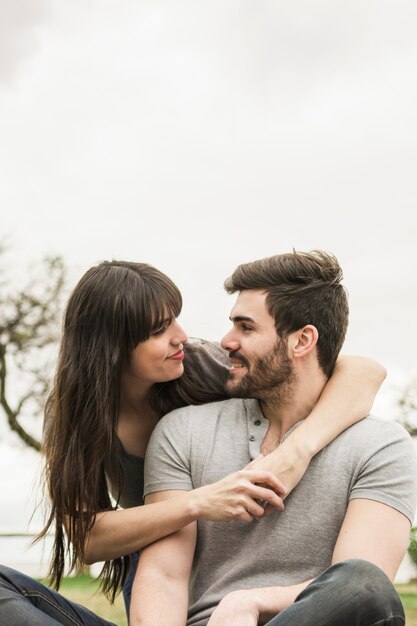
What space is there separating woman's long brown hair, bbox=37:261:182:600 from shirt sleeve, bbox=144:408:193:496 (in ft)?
0.64

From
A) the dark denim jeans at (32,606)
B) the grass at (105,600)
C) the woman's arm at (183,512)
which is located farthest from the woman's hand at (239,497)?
the grass at (105,600)

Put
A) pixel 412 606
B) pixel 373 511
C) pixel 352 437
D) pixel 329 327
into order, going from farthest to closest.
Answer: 1. pixel 412 606
2. pixel 329 327
3. pixel 352 437
4. pixel 373 511

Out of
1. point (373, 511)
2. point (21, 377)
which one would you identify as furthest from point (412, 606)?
point (373, 511)

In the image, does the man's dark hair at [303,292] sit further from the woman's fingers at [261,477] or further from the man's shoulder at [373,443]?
the woman's fingers at [261,477]

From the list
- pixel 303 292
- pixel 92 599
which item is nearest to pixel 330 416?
pixel 303 292

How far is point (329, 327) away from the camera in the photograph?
131 inches

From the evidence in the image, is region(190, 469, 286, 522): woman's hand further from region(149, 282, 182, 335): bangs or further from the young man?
region(149, 282, 182, 335): bangs

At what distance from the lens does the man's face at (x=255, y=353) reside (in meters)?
3.21

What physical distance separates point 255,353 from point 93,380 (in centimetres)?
63

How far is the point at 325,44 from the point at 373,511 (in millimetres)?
11741

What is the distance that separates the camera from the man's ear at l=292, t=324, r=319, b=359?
328 centimetres

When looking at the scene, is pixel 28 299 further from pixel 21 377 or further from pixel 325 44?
pixel 325 44

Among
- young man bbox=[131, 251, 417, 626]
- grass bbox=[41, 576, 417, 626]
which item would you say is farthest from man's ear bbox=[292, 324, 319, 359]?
grass bbox=[41, 576, 417, 626]

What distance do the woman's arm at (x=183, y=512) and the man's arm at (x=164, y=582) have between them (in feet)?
0.18
